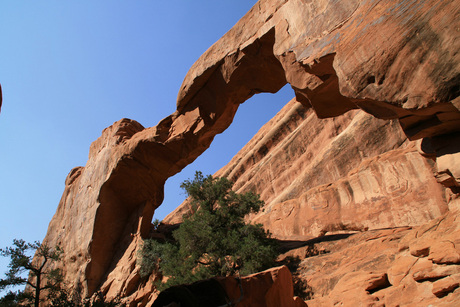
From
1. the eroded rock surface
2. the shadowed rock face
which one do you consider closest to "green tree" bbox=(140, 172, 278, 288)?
the shadowed rock face

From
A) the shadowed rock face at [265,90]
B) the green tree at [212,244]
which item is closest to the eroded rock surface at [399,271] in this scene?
the shadowed rock face at [265,90]

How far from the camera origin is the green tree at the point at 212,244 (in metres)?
13.3

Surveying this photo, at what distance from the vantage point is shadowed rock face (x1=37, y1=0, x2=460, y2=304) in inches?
207

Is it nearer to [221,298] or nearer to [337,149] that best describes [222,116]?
[221,298]

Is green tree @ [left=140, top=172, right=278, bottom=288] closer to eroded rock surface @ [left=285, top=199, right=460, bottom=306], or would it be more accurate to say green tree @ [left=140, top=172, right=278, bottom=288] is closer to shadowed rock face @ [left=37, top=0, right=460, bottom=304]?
shadowed rock face @ [left=37, top=0, right=460, bottom=304]

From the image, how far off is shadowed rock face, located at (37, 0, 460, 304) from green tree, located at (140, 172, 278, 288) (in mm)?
1697

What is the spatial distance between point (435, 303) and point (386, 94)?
3933mm

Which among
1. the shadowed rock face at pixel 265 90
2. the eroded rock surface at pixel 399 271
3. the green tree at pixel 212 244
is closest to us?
the shadowed rock face at pixel 265 90

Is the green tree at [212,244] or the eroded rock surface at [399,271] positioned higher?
the green tree at [212,244]

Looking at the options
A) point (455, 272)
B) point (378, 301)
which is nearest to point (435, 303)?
point (455, 272)

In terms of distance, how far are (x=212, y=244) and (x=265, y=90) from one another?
7.18 metres

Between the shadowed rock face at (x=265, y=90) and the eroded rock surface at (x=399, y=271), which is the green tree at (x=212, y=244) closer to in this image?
the shadowed rock face at (x=265, y=90)

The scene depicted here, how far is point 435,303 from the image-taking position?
5684 millimetres

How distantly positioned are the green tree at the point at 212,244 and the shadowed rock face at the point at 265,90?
5.57ft
